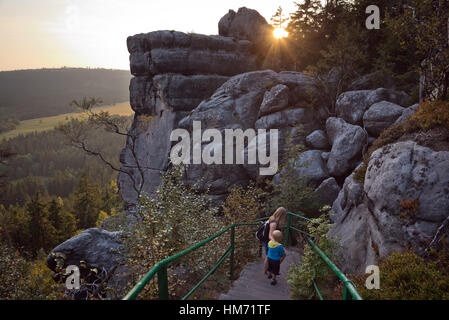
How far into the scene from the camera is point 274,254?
20.4ft

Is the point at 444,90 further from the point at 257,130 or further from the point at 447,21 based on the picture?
the point at 257,130

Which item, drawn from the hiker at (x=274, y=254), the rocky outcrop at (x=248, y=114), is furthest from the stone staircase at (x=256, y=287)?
the rocky outcrop at (x=248, y=114)

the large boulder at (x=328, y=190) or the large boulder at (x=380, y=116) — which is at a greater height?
the large boulder at (x=380, y=116)

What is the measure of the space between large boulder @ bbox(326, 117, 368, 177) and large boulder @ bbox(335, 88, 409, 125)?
1176 mm

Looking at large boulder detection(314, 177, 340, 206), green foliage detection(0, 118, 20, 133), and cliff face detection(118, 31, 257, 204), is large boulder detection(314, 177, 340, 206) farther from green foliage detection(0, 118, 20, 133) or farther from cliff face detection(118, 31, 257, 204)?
green foliage detection(0, 118, 20, 133)

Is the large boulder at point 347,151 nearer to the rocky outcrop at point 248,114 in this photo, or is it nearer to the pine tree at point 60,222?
the rocky outcrop at point 248,114

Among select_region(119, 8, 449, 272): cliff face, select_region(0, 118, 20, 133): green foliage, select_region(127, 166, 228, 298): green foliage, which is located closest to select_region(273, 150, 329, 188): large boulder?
select_region(119, 8, 449, 272): cliff face

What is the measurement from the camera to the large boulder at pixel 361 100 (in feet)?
53.3

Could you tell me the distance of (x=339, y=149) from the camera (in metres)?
15.7

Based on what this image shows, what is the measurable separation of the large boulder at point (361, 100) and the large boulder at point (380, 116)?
95 centimetres

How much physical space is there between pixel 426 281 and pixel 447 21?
9700 millimetres

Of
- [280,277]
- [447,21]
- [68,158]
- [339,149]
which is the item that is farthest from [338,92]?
A: [68,158]

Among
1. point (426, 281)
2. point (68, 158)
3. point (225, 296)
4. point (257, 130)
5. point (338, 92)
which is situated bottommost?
point (68, 158)
